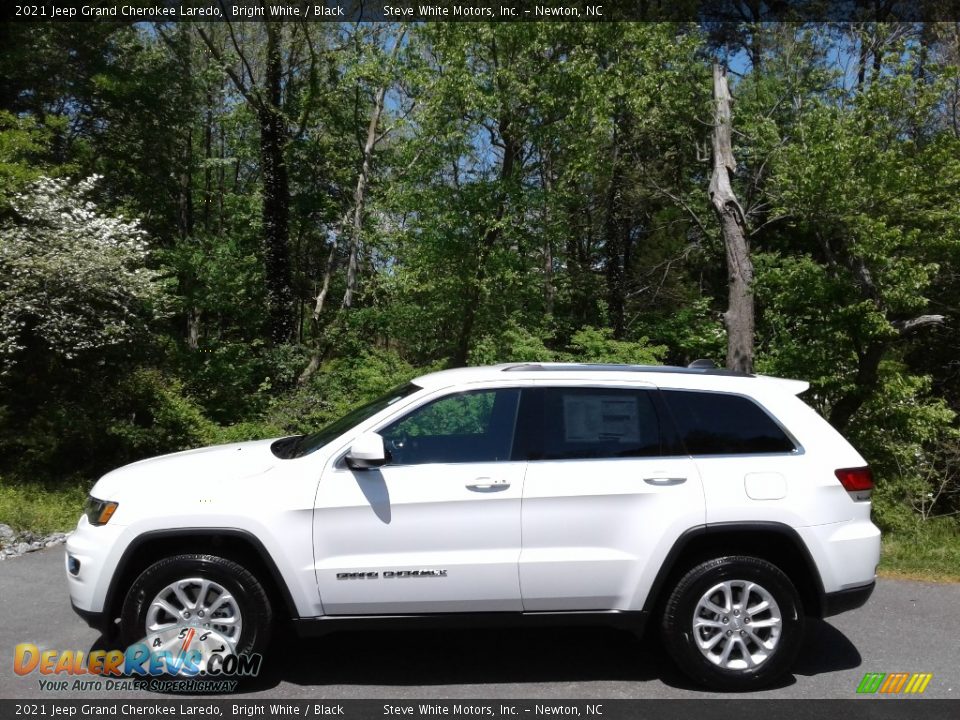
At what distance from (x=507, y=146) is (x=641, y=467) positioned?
42.5 ft

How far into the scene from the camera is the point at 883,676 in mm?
4980

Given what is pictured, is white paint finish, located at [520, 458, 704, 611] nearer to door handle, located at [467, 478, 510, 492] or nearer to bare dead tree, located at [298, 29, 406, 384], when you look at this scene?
door handle, located at [467, 478, 510, 492]

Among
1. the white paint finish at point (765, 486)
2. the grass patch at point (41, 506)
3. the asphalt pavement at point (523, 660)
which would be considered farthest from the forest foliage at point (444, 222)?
the white paint finish at point (765, 486)

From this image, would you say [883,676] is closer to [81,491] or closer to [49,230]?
[81,491]

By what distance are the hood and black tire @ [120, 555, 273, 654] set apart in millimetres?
442

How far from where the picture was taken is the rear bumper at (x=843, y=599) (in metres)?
4.70

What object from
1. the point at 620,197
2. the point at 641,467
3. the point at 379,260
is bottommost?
the point at 641,467

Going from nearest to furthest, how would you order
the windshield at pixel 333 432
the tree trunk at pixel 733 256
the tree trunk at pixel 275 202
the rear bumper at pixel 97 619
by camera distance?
1. the rear bumper at pixel 97 619
2. the windshield at pixel 333 432
3. the tree trunk at pixel 733 256
4. the tree trunk at pixel 275 202

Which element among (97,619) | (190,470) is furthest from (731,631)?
(97,619)

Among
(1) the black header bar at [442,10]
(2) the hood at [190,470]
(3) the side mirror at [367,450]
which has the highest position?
(1) the black header bar at [442,10]

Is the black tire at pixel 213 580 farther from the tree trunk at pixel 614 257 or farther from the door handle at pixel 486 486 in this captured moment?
the tree trunk at pixel 614 257

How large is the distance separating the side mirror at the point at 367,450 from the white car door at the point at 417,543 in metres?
0.07

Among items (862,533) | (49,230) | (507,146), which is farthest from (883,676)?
(507,146)

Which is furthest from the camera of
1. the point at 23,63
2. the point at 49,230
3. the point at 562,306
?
the point at 562,306
